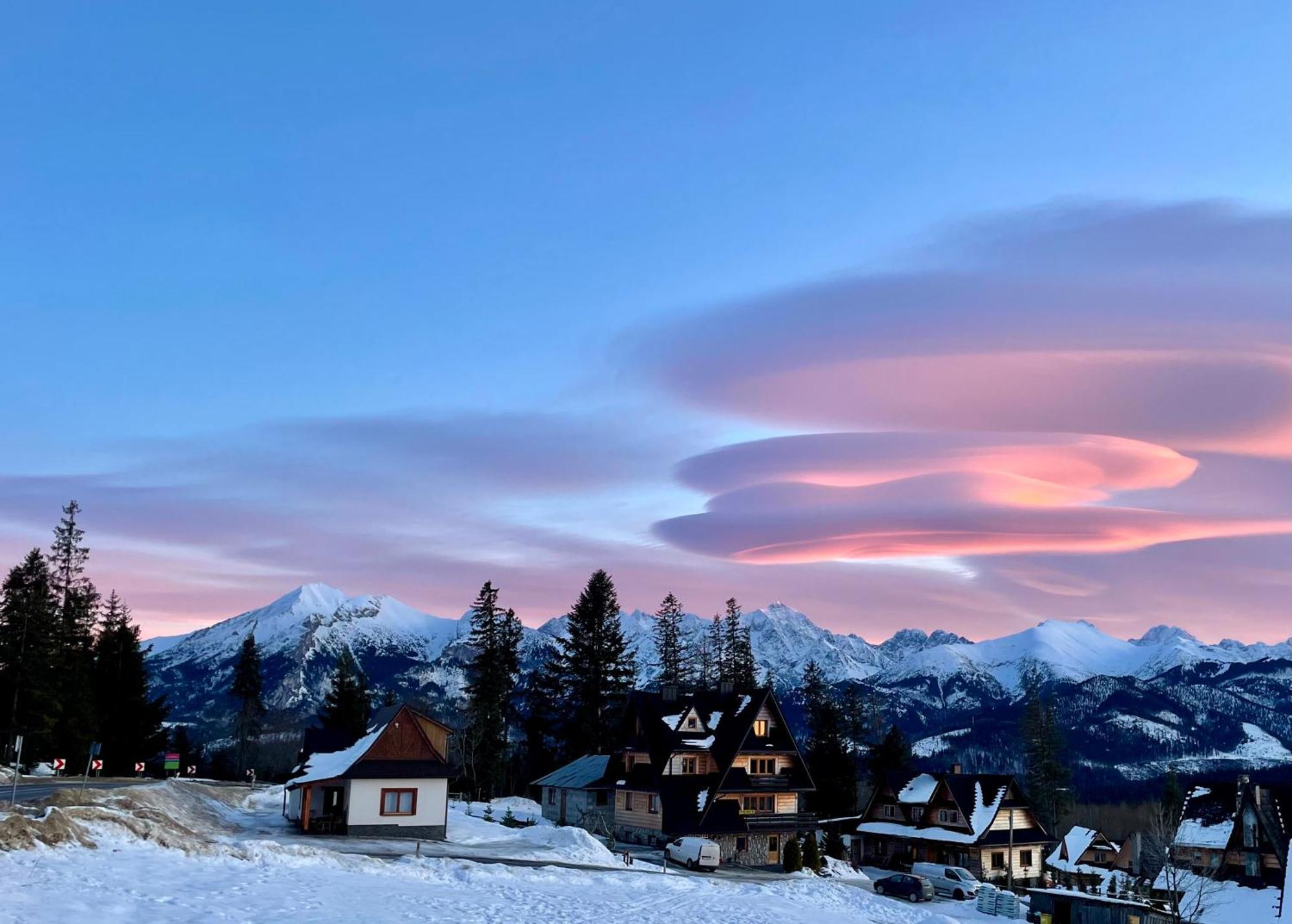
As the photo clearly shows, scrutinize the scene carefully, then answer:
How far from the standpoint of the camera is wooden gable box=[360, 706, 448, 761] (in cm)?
5047

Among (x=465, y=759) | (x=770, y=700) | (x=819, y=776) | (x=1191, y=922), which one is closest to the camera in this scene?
(x=1191, y=922)

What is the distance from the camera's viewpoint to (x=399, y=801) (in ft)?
165

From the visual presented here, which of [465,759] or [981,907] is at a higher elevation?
[465,759]

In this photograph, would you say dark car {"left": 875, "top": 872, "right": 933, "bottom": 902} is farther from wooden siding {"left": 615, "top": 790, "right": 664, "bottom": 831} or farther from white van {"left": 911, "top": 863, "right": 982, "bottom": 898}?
wooden siding {"left": 615, "top": 790, "right": 664, "bottom": 831}

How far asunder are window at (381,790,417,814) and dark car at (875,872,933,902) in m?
29.1

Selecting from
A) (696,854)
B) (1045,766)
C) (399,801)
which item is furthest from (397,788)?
(1045,766)

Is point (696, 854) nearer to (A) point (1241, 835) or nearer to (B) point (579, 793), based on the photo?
(B) point (579, 793)

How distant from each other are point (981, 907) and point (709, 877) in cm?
2239

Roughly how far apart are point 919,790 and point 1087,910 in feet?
96.5

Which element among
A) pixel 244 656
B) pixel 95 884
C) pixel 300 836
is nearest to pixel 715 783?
pixel 300 836

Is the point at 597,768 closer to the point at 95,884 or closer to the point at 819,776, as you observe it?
the point at 819,776

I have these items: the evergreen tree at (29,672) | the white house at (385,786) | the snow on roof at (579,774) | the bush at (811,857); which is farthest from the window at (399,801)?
the evergreen tree at (29,672)

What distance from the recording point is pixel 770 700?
229ft

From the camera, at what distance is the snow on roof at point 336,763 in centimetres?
4941
